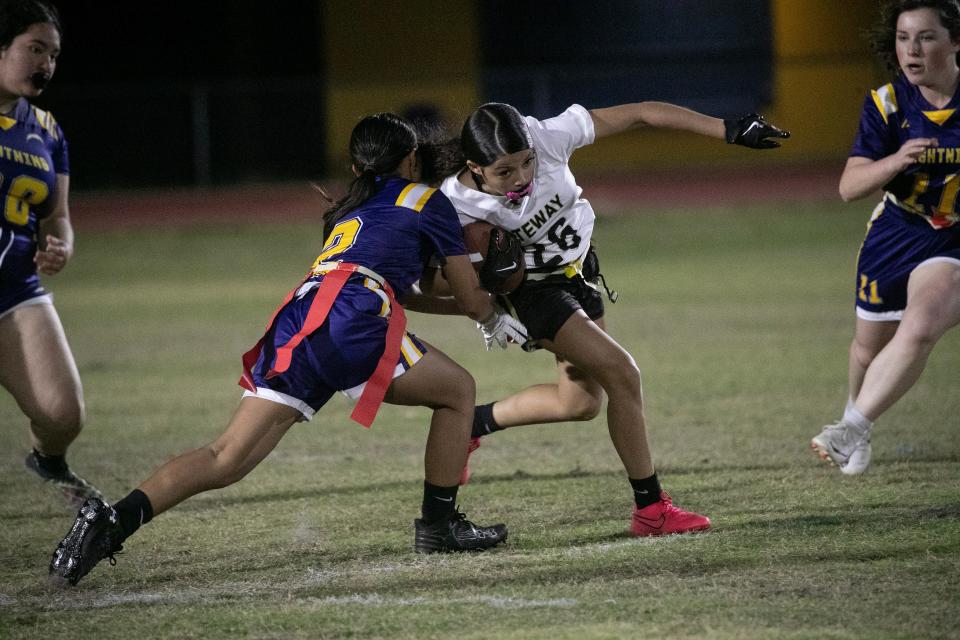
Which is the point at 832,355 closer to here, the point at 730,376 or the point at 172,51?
the point at 730,376

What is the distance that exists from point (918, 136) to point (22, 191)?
152 inches

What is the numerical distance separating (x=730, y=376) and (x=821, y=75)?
17.3 meters

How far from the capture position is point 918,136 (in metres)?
5.37

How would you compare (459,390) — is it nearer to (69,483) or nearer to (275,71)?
(69,483)

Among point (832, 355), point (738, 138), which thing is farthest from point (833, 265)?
point (738, 138)

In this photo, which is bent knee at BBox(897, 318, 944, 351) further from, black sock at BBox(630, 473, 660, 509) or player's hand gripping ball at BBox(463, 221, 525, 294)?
player's hand gripping ball at BBox(463, 221, 525, 294)

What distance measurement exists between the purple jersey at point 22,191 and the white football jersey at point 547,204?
1.83 meters

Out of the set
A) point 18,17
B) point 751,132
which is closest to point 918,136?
point 751,132

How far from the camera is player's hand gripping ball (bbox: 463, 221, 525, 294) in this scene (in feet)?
15.4

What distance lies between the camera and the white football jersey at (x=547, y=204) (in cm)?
491

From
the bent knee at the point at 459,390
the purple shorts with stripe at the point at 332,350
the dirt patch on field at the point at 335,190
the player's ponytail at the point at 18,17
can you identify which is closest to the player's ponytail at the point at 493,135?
the purple shorts with stripe at the point at 332,350

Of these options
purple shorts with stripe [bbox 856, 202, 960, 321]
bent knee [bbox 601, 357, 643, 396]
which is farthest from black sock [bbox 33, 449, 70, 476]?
purple shorts with stripe [bbox 856, 202, 960, 321]

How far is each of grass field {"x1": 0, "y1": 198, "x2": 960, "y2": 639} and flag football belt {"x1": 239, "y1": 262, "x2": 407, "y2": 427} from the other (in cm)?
63

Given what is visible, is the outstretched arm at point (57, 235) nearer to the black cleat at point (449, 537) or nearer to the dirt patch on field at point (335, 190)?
the black cleat at point (449, 537)
